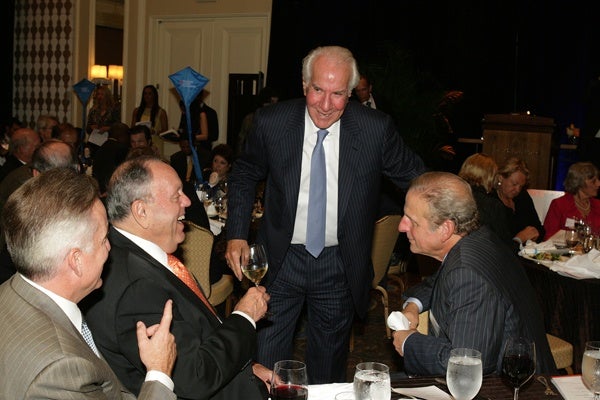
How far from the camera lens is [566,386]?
2002mm

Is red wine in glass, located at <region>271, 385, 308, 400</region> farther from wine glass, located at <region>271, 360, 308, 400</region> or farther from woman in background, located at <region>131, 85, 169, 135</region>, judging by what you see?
woman in background, located at <region>131, 85, 169, 135</region>

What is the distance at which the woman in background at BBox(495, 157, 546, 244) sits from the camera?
17.7ft

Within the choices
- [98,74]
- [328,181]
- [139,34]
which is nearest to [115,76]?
[98,74]

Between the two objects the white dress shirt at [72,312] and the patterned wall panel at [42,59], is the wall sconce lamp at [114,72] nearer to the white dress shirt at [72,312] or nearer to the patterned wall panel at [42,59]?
the patterned wall panel at [42,59]

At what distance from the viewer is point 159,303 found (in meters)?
1.99

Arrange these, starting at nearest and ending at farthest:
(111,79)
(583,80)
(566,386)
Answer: (566,386) < (583,80) < (111,79)

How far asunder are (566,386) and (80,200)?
137 cm

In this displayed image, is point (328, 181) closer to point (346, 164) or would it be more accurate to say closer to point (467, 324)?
point (346, 164)

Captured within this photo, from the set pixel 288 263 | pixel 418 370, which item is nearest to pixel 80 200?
pixel 418 370

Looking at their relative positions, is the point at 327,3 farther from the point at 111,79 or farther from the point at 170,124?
the point at 111,79

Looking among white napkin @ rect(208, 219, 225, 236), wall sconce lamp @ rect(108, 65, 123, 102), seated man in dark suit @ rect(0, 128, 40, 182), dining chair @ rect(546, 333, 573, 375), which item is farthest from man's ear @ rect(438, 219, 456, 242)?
wall sconce lamp @ rect(108, 65, 123, 102)

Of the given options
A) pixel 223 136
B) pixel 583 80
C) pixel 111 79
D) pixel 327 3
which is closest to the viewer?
pixel 583 80

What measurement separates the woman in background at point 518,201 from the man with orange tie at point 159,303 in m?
3.41

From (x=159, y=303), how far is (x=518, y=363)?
953 mm
